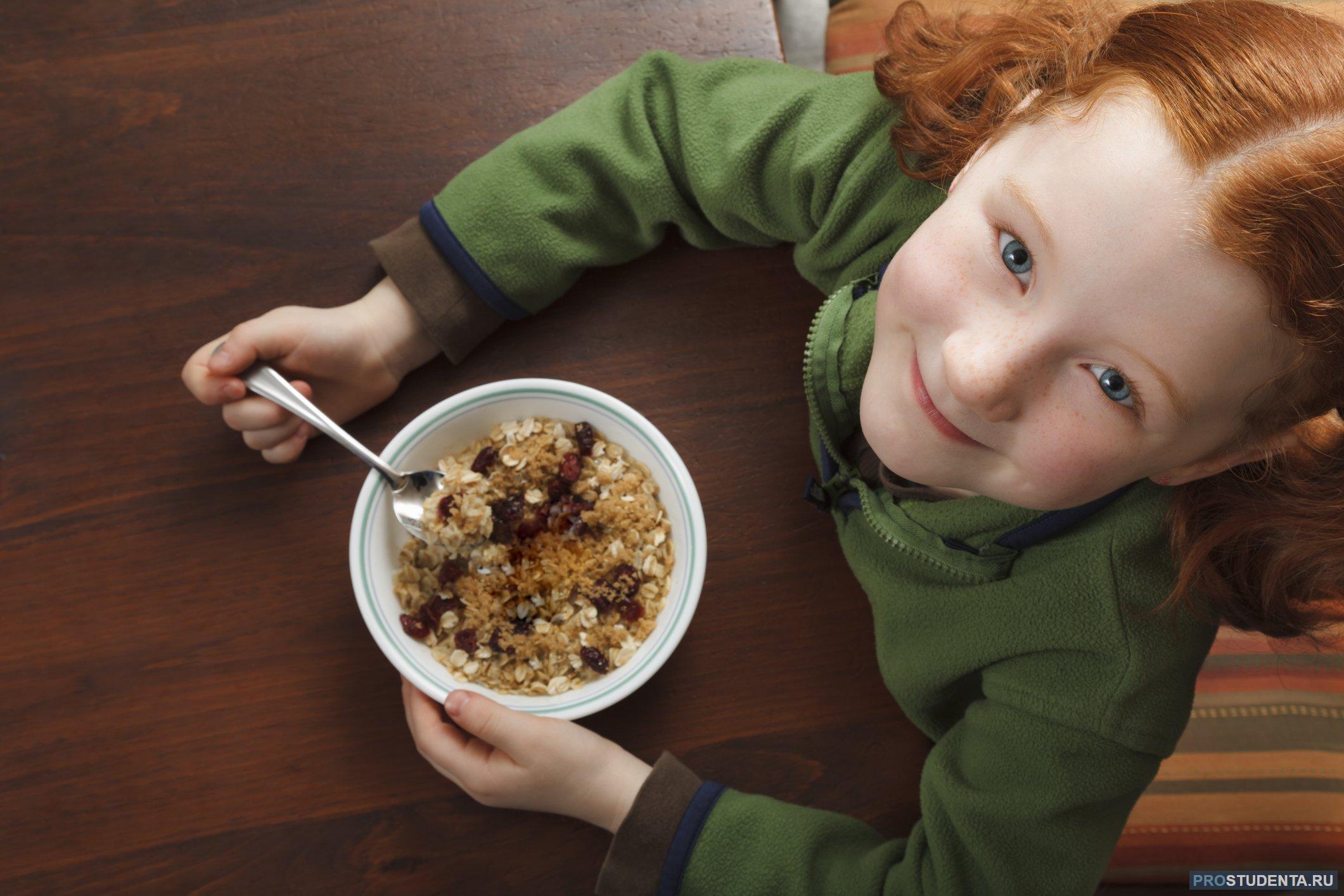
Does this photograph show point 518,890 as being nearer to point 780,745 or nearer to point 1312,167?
point 780,745

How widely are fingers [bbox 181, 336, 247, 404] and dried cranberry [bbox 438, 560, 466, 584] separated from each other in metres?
0.23

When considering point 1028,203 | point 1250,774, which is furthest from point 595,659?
point 1250,774

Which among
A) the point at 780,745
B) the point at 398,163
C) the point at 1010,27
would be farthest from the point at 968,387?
the point at 398,163

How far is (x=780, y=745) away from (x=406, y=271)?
55cm

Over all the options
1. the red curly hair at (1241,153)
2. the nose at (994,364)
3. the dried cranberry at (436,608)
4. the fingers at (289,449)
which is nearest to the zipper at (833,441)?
the red curly hair at (1241,153)

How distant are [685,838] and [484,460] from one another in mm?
377

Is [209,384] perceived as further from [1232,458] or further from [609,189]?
[1232,458]

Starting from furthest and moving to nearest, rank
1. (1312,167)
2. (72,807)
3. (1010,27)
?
1. (72,807)
2. (1010,27)
3. (1312,167)

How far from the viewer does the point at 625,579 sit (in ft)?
Answer: 2.43

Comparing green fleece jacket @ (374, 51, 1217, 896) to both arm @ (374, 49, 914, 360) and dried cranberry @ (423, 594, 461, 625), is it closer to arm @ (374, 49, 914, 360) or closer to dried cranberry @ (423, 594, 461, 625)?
arm @ (374, 49, 914, 360)

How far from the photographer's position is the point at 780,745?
80 centimetres

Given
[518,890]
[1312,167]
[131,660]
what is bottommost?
[518,890]

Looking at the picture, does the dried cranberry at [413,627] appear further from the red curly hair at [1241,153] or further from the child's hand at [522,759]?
the red curly hair at [1241,153]

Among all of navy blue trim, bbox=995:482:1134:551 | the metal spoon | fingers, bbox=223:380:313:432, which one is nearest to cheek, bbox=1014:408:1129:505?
navy blue trim, bbox=995:482:1134:551
